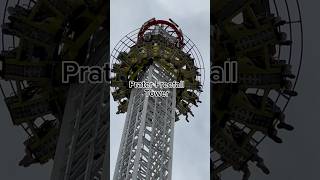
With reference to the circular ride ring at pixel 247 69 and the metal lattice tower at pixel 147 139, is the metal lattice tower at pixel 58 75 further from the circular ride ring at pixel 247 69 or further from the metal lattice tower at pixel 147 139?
the circular ride ring at pixel 247 69

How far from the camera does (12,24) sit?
34188mm

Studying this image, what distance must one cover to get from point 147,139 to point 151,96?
279cm

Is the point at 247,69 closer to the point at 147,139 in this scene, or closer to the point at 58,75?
the point at 58,75

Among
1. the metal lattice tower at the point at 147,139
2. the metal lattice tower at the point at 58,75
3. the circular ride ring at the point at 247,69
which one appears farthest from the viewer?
the circular ride ring at the point at 247,69

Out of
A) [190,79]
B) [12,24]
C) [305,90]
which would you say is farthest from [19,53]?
[305,90]

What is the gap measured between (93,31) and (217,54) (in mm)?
5424

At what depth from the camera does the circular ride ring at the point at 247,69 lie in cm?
3481

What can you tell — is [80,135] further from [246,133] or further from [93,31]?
[246,133]

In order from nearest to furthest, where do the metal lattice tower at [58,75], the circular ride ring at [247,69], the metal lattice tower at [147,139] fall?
1. the metal lattice tower at [147,139]
2. the metal lattice tower at [58,75]
3. the circular ride ring at [247,69]

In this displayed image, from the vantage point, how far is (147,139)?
87.9 ft

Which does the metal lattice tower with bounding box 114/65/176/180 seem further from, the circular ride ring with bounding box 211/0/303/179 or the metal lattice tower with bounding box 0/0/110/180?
the circular ride ring with bounding box 211/0/303/179

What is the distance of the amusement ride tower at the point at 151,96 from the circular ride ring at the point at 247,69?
72.7 inches

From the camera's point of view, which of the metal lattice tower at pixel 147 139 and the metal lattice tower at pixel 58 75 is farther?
the metal lattice tower at pixel 58 75

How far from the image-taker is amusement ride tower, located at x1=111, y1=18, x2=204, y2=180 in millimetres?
25281
